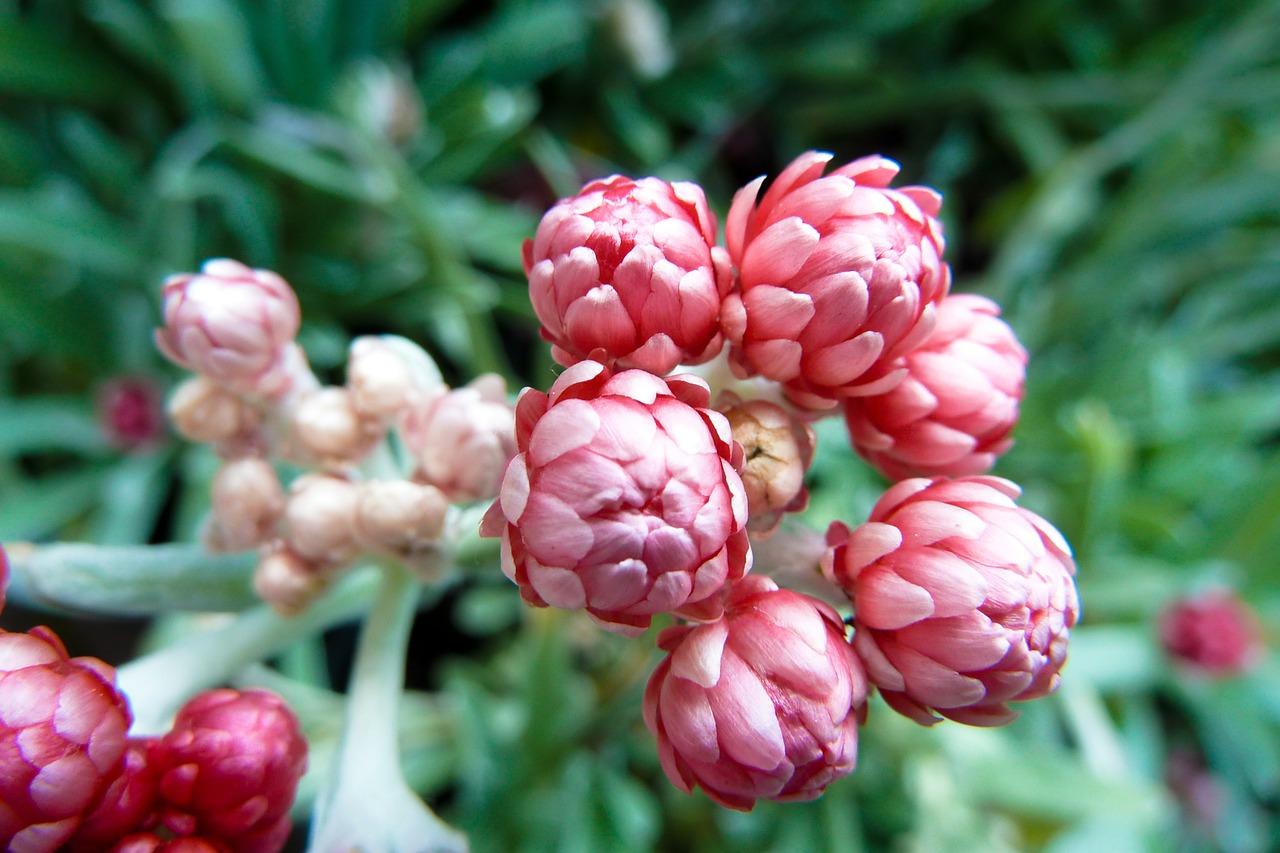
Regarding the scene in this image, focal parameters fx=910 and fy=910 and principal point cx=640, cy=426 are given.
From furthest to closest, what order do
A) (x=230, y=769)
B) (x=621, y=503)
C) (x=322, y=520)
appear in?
(x=322, y=520) → (x=230, y=769) → (x=621, y=503)

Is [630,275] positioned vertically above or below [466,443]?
above

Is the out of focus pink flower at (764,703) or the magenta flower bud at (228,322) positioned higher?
the magenta flower bud at (228,322)

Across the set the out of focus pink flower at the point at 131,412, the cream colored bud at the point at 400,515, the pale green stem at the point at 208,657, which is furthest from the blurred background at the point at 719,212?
the cream colored bud at the point at 400,515

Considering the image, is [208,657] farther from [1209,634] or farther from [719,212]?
[1209,634]

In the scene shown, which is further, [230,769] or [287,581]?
[287,581]

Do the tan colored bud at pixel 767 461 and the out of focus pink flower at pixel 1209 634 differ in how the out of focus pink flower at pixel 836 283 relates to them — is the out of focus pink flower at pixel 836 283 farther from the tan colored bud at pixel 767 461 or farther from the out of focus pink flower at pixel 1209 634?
the out of focus pink flower at pixel 1209 634

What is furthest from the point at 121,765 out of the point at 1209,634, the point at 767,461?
the point at 1209,634

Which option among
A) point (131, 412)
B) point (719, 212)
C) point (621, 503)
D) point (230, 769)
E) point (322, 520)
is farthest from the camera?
point (719, 212)
